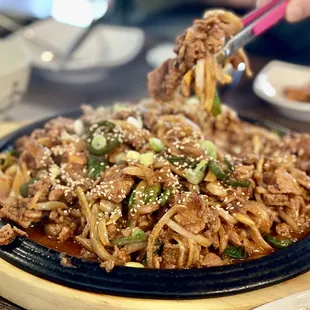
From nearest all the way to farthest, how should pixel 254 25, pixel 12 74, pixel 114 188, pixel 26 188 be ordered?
1. pixel 114 188
2. pixel 26 188
3. pixel 254 25
4. pixel 12 74

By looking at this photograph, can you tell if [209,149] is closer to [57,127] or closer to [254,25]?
[254,25]

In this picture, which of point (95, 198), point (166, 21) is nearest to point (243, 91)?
point (95, 198)

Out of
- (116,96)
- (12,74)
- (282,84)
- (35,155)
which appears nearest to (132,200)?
(35,155)

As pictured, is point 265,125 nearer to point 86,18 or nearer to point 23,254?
point 23,254

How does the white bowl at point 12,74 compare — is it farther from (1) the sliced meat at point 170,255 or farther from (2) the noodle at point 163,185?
(1) the sliced meat at point 170,255

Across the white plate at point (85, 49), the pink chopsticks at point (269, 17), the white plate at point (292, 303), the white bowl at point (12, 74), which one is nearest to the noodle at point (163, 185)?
the pink chopsticks at point (269, 17)

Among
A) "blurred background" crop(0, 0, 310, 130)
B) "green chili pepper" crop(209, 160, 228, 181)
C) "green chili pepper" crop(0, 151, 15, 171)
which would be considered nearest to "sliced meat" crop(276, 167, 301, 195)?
"green chili pepper" crop(209, 160, 228, 181)

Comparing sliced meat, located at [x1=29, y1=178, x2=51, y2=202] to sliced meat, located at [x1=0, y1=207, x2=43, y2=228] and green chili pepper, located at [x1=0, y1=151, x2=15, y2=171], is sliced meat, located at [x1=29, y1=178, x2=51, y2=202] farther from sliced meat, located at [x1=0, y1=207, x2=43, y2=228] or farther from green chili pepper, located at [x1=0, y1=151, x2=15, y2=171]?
green chili pepper, located at [x1=0, y1=151, x2=15, y2=171]
